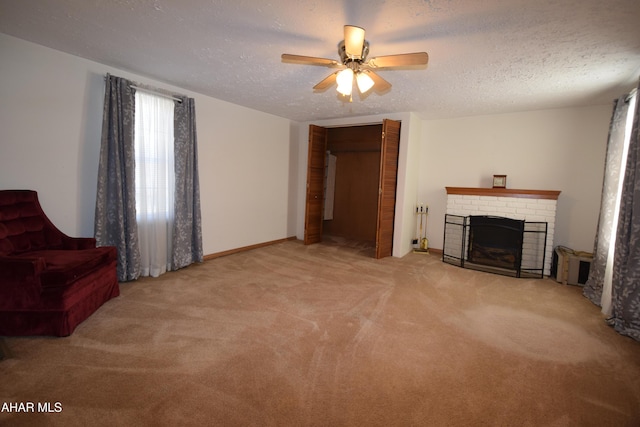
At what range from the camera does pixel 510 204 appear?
4.46m

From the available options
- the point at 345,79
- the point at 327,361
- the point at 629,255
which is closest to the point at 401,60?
the point at 345,79

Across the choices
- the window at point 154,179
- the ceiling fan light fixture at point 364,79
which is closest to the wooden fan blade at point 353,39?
the ceiling fan light fixture at point 364,79

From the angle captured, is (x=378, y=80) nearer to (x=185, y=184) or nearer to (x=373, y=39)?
(x=373, y=39)

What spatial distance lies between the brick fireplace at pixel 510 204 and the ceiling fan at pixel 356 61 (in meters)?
2.88

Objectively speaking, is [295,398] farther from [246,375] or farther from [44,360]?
[44,360]

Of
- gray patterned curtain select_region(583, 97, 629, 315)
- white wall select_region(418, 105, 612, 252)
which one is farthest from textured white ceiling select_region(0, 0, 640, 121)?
white wall select_region(418, 105, 612, 252)

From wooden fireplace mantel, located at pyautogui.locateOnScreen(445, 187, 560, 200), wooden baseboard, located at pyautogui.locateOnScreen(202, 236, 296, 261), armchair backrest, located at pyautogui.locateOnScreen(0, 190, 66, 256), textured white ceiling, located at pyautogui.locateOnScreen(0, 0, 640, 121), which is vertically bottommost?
wooden baseboard, located at pyautogui.locateOnScreen(202, 236, 296, 261)

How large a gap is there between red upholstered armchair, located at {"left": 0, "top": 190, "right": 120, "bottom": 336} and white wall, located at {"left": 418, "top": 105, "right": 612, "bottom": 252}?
498 centimetres

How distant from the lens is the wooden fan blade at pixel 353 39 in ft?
6.21

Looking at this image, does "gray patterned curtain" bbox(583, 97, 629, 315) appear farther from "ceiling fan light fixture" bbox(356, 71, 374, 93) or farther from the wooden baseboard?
the wooden baseboard

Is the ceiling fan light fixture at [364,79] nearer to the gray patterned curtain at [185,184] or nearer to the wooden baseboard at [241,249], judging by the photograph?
the gray patterned curtain at [185,184]

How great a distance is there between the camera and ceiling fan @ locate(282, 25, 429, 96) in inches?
79.4

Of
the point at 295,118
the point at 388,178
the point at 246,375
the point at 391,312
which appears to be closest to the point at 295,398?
the point at 246,375

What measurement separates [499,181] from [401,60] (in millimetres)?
3384
